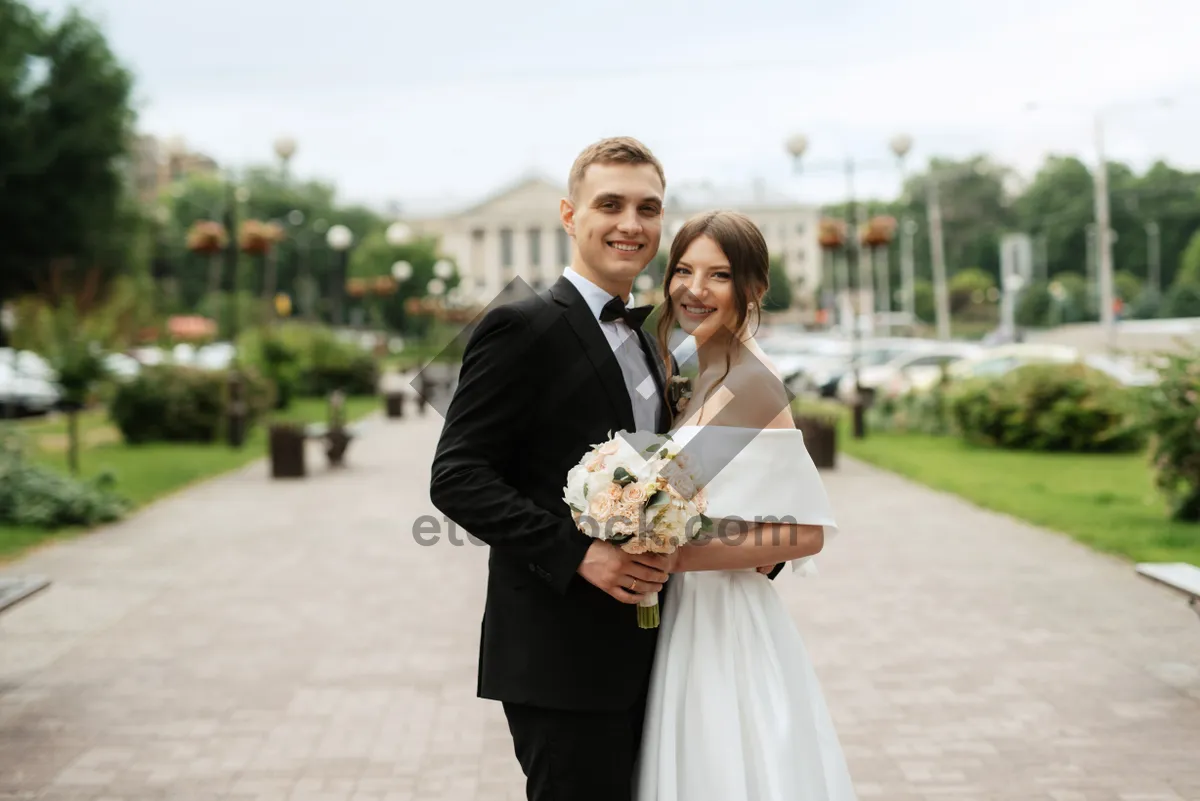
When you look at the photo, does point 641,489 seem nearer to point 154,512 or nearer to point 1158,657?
point 1158,657

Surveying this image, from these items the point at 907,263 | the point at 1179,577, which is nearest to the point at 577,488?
the point at 1179,577

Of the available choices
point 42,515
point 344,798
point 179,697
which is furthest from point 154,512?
point 344,798

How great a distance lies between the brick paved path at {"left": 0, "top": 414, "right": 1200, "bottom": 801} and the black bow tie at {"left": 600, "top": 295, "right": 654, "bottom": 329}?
281cm

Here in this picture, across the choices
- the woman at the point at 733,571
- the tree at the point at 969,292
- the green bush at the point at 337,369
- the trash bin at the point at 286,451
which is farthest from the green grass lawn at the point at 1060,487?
the tree at the point at 969,292

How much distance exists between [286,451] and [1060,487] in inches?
392

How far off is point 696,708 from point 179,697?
4.48m

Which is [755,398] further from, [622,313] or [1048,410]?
[1048,410]

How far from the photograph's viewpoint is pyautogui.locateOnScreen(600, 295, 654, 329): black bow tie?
2.89 m

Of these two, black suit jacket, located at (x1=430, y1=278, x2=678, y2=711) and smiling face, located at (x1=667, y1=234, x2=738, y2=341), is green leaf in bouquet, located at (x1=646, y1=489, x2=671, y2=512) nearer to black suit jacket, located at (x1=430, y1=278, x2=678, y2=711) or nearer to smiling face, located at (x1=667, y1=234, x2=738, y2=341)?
black suit jacket, located at (x1=430, y1=278, x2=678, y2=711)

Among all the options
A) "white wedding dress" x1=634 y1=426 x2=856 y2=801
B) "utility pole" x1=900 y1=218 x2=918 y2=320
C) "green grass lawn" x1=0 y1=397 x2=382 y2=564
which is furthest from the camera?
"utility pole" x1=900 y1=218 x2=918 y2=320

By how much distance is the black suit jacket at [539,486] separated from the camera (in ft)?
8.94

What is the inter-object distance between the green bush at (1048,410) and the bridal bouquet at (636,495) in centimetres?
1771

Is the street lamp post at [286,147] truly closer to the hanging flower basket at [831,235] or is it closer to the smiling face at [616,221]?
the hanging flower basket at [831,235]

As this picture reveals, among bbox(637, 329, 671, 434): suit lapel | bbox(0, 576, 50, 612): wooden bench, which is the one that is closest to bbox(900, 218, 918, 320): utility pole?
bbox(0, 576, 50, 612): wooden bench
